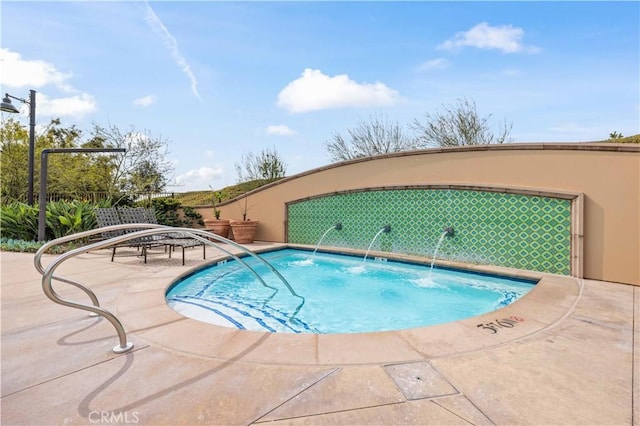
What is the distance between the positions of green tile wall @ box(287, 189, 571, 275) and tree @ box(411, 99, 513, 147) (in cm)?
901

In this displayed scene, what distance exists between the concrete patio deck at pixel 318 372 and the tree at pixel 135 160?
1032 cm

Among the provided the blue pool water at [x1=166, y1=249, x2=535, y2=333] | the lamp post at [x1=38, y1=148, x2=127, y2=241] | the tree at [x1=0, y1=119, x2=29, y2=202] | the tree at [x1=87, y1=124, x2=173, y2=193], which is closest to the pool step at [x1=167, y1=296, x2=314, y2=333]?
the blue pool water at [x1=166, y1=249, x2=535, y2=333]

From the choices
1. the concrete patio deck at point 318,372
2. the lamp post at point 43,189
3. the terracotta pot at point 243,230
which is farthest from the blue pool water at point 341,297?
the lamp post at point 43,189

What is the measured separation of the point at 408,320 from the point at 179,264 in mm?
4689

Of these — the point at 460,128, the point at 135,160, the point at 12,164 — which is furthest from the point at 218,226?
the point at 460,128

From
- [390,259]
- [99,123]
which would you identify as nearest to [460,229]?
[390,259]

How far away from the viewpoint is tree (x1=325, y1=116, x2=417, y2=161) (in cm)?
1737

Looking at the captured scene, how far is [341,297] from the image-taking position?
5316 mm

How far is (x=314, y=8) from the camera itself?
24.9 ft

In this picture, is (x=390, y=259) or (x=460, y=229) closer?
(x=460, y=229)

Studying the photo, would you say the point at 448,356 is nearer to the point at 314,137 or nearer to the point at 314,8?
the point at 314,8

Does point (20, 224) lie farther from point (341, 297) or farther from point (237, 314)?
point (341, 297)

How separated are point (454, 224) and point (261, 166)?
13734 mm

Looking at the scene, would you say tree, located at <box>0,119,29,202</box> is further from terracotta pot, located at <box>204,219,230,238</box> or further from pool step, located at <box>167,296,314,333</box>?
pool step, located at <box>167,296,314,333</box>
